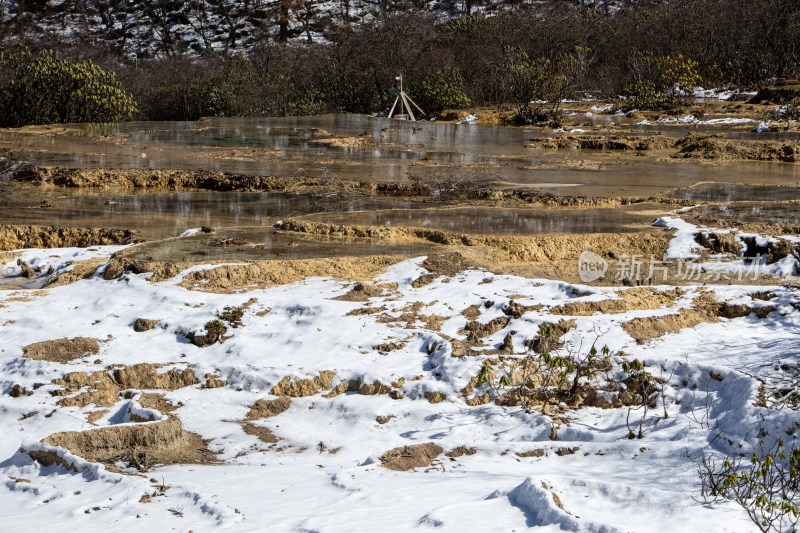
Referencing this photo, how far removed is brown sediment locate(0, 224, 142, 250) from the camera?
8062mm

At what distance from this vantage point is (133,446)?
4316 millimetres

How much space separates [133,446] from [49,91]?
694 inches

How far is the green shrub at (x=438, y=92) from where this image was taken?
23578 millimetres

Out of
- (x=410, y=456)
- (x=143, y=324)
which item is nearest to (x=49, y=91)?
(x=143, y=324)

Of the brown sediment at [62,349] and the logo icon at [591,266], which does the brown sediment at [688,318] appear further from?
the brown sediment at [62,349]

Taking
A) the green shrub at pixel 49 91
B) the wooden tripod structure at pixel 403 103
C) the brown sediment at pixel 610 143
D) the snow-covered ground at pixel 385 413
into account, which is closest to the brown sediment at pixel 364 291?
the snow-covered ground at pixel 385 413

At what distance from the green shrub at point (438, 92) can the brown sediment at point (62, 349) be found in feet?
62.5

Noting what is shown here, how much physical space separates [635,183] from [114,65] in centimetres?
2363

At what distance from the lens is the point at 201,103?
2453 centimetres

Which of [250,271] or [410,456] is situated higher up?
[250,271]

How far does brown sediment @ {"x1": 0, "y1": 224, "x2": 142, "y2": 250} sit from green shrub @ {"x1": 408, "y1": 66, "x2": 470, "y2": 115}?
649 inches

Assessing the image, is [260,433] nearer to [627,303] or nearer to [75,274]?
[627,303]

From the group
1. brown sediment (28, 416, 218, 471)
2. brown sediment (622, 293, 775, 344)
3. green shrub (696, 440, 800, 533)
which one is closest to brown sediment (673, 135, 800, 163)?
brown sediment (622, 293, 775, 344)

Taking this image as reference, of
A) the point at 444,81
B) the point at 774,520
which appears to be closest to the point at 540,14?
the point at 444,81
